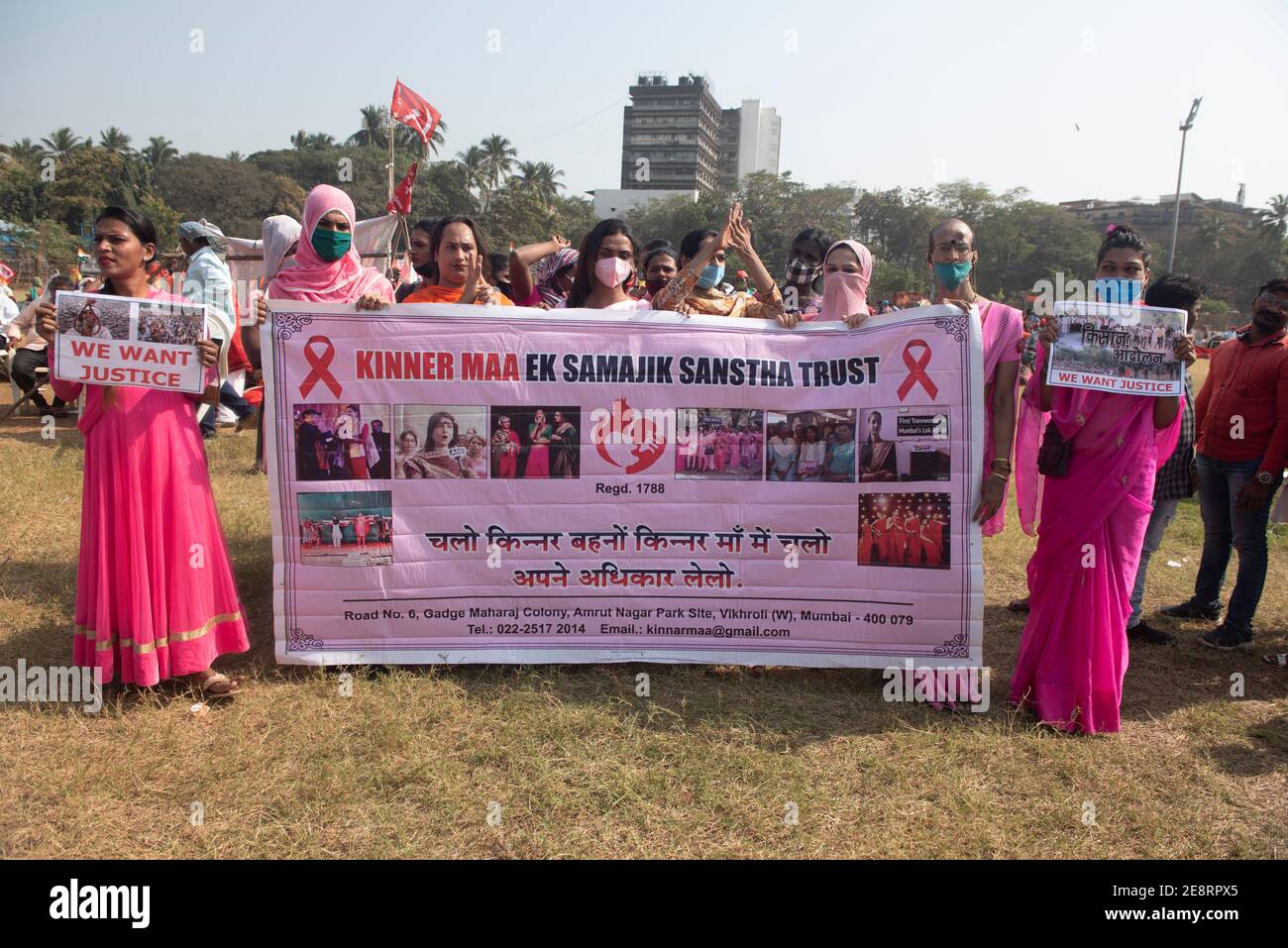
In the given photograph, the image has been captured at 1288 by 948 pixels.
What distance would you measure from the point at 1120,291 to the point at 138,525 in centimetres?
410

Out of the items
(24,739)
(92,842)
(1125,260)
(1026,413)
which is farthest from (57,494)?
(1125,260)

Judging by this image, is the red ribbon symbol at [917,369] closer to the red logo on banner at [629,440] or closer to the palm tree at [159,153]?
the red logo on banner at [629,440]

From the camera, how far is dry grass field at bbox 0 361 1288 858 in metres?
2.57

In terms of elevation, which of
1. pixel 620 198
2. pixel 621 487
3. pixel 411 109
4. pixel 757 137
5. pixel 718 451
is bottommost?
pixel 621 487

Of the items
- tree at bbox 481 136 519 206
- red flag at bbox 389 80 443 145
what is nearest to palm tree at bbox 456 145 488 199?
tree at bbox 481 136 519 206

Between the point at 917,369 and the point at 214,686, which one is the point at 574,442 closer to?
the point at 917,369

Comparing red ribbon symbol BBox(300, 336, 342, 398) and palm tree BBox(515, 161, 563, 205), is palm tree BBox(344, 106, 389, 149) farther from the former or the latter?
red ribbon symbol BBox(300, 336, 342, 398)

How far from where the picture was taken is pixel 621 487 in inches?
142

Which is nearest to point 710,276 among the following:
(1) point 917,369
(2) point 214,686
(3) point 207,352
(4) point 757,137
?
(1) point 917,369

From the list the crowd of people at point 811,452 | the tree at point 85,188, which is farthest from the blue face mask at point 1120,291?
the tree at point 85,188

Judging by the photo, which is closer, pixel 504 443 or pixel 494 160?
pixel 504 443

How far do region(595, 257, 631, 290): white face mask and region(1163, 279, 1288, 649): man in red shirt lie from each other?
3.58 m

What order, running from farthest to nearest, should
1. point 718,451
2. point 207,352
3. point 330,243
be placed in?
1. point 330,243
2. point 718,451
3. point 207,352

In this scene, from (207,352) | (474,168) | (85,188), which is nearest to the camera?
(207,352)
